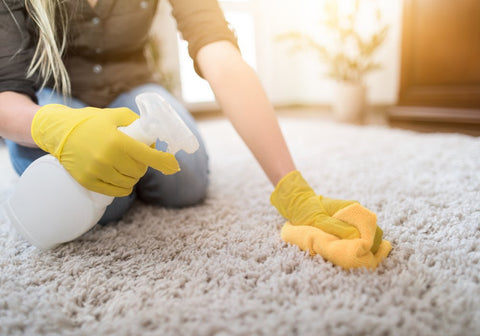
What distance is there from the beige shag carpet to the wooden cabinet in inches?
29.5

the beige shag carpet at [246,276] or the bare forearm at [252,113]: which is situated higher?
the bare forearm at [252,113]

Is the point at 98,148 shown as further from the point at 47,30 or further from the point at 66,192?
the point at 47,30

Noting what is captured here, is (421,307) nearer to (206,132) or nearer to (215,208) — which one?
(215,208)

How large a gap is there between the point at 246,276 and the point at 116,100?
1.80 ft

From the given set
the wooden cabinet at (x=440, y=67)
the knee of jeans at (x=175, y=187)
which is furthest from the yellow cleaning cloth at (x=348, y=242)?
the wooden cabinet at (x=440, y=67)

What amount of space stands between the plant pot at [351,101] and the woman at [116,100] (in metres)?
1.31

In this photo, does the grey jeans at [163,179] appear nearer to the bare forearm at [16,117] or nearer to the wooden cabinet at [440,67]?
the bare forearm at [16,117]

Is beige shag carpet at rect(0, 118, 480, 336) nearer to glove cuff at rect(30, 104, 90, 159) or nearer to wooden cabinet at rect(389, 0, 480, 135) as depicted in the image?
glove cuff at rect(30, 104, 90, 159)

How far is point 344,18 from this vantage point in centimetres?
202

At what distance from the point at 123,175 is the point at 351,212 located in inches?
13.0

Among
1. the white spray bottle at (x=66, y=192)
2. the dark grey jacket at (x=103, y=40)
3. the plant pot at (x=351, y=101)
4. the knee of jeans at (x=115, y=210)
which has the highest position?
the dark grey jacket at (x=103, y=40)

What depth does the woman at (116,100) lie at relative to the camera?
44 cm

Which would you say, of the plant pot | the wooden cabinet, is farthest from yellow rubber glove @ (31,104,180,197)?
the plant pot

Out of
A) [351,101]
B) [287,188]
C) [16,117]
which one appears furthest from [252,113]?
[351,101]
